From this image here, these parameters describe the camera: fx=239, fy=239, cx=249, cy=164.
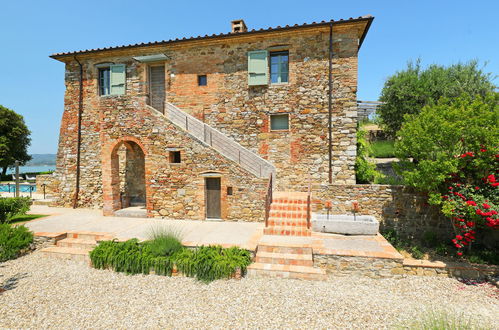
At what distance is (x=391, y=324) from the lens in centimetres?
440

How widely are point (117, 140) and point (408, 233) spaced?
12598mm

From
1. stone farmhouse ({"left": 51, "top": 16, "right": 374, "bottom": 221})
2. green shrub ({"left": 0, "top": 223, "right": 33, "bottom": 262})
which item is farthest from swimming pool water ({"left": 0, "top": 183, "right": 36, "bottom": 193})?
green shrub ({"left": 0, "top": 223, "right": 33, "bottom": 262})

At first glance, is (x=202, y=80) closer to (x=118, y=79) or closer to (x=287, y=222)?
(x=118, y=79)

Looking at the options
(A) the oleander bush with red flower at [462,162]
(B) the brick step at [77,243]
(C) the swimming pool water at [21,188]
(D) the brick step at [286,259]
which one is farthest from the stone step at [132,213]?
(A) the oleander bush with red flower at [462,162]

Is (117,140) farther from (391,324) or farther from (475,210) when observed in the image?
(475,210)

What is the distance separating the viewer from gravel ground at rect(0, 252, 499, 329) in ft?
14.9

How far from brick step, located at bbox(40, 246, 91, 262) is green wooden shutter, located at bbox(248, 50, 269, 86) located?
9.28 m

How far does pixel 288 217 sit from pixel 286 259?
2247 millimetres

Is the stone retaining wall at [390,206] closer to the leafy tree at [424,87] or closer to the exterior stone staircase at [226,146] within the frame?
the exterior stone staircase at [226,146]

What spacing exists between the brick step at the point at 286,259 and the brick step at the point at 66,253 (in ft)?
17.2

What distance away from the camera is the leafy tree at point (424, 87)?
13.8 meters

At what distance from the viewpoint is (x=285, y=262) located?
6344 mm

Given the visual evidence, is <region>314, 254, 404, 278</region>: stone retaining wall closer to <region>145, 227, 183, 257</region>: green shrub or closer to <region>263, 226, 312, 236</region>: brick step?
<region>263, 226, 312, 236</region>: brick step

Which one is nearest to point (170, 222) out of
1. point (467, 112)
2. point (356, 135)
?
point (356, 135)
